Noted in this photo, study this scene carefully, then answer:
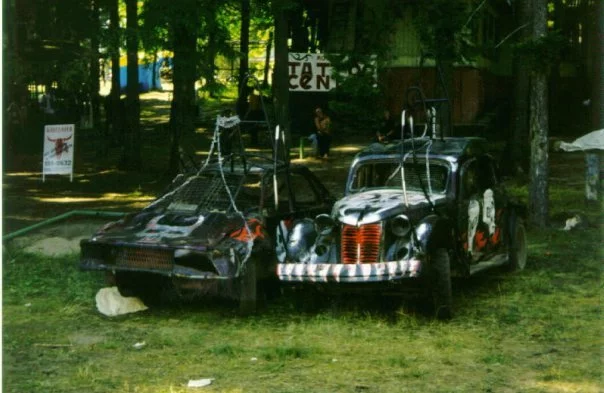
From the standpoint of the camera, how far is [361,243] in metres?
10.3

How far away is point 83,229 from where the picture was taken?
15641 millimetres

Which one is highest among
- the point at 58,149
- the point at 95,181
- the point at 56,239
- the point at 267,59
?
the point at 267,59

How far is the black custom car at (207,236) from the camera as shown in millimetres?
10141

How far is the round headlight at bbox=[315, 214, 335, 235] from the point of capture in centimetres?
1060

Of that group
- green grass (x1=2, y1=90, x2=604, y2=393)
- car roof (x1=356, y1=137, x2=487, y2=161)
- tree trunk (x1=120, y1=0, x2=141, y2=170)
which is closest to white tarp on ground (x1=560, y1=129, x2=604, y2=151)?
green grass (x1=2, y1=90, x2=604, y2=393)

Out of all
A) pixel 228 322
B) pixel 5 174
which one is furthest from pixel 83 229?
pixel 5 174

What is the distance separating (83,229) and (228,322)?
5.87 metres

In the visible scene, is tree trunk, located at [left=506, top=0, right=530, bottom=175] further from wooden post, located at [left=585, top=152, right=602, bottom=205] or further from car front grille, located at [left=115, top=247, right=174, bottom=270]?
car front grille, located at [left=115, top=247, right=174, bottom=270]

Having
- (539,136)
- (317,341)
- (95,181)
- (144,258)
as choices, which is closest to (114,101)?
(95,181)

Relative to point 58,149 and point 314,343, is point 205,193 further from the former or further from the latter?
point 58,149

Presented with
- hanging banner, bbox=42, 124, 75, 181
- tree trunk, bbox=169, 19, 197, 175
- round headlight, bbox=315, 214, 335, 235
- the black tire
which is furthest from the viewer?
hanging banner, bbox=42, 124, 75, 181

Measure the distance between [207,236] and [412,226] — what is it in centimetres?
198

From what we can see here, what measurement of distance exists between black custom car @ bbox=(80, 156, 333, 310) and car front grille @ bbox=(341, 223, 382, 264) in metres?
0.84

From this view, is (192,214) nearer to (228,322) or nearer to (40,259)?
(228,322)
